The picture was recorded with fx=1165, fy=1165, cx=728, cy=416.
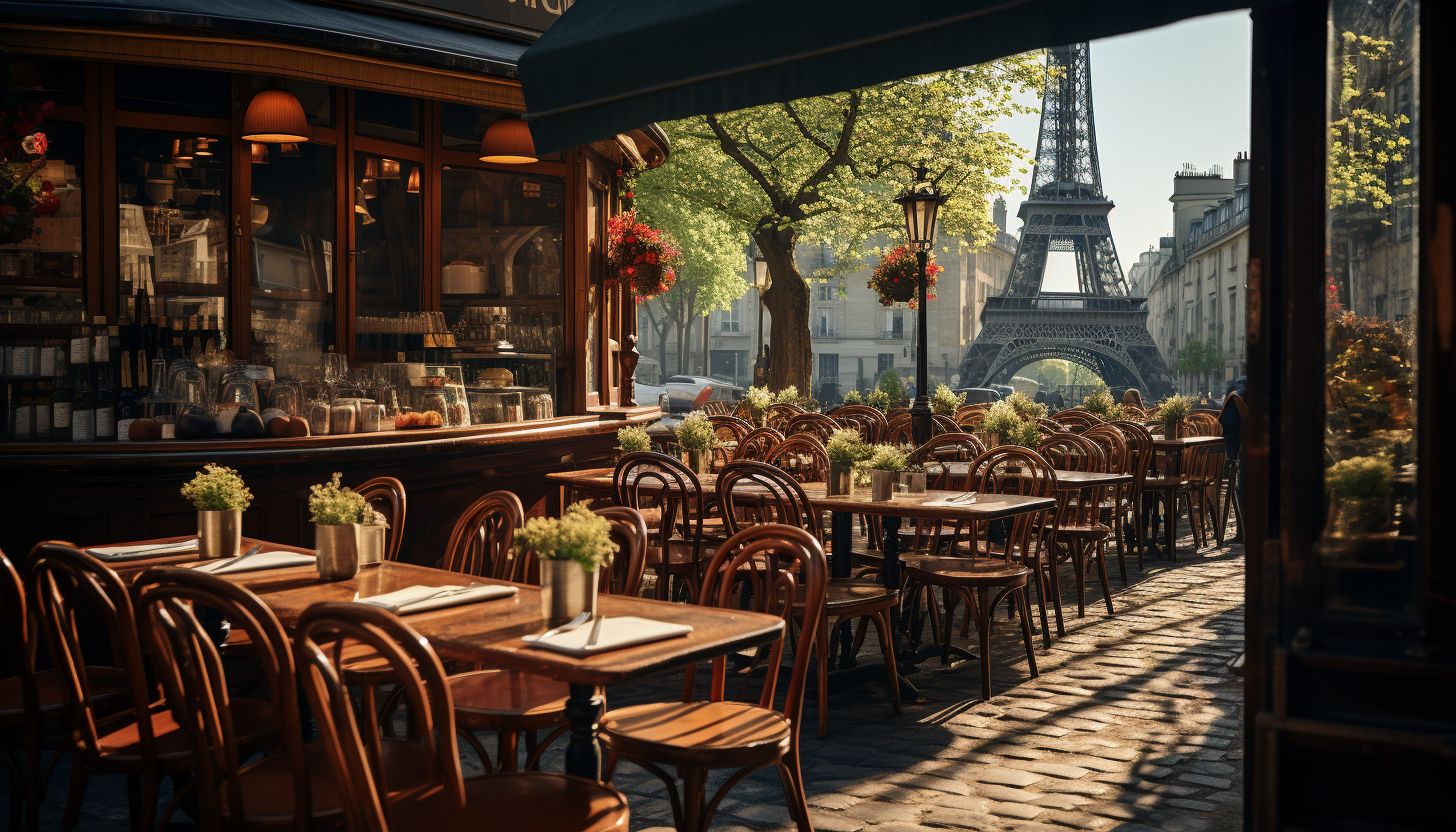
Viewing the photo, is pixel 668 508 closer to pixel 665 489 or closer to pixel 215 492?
pixel 665 489

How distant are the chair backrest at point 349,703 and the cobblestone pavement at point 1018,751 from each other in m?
1.71

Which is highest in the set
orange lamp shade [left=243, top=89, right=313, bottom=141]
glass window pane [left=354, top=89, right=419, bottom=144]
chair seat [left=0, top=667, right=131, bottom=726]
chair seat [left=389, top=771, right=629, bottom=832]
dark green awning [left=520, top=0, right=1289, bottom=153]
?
glass window pane [left=354, top=89, right=419, bottom=144]

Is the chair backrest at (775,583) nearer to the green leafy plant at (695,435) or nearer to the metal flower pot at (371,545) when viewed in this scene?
the metal flower pot at (371,545)

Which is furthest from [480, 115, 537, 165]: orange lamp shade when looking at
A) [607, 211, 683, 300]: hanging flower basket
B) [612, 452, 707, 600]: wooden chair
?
[612, 452, 707, 600]: wooden chair

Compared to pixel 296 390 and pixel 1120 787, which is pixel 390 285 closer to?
pixel 296 390

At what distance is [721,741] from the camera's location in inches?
120

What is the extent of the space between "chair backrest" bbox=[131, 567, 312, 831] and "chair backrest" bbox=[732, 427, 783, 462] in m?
5.14

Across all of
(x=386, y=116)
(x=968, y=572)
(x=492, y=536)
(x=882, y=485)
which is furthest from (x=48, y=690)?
(x=386, y=116)

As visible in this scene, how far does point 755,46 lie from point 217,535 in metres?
2.59

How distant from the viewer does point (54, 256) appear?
6301 mm

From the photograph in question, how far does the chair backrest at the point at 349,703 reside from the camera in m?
2.12

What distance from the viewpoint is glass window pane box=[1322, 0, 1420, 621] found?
5.92 ft

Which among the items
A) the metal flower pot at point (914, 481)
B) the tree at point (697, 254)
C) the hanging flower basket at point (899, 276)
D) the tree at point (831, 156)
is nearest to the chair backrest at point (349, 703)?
the metal flower pot at point (914, 481)

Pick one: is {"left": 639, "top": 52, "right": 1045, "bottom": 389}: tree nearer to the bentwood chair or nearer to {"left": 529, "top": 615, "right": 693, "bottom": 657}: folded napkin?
{"left": 529, "top": 615, "right": 693, "bottom": 657}: folded napkin
